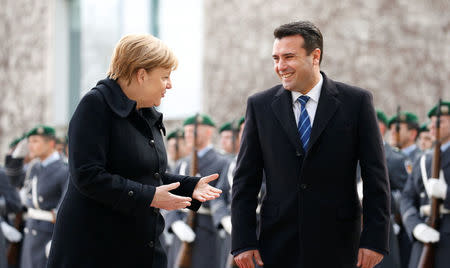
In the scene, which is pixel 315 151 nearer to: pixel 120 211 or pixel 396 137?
pixel 120 211

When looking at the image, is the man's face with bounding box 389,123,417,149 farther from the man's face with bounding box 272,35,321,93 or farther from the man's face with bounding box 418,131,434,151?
the man's face with bounding box 272,35,321,93

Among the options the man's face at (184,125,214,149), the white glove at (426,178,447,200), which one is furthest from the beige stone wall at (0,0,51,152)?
the white glove at (426,178,447,200)

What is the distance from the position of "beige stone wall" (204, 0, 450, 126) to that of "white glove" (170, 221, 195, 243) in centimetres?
496

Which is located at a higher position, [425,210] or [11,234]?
[425,210]

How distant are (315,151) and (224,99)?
9.60 meters

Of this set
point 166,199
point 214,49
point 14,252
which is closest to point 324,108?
point 166,199

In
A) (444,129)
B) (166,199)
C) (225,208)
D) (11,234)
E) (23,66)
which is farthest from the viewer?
(23,66)

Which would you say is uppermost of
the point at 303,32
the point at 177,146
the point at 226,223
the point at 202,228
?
the point at 303,32

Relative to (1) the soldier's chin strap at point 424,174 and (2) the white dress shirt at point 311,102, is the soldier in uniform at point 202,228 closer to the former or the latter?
(1) the soldier's chin strap at point 424,174

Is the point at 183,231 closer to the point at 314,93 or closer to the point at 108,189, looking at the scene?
the point at 314,93

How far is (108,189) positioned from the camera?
2.83 meters

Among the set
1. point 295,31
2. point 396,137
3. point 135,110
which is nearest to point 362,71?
point 396,137

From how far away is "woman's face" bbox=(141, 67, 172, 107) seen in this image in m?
3.08

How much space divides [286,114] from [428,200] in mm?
2932
